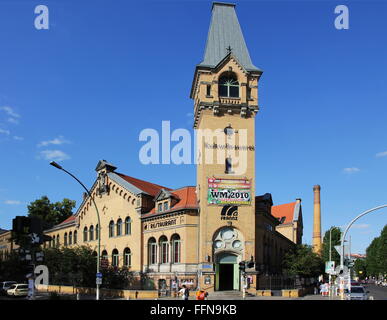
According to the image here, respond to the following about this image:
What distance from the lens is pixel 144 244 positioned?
154 ft

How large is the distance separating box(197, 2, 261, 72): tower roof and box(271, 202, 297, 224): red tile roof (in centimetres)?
4864

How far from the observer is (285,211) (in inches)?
3610

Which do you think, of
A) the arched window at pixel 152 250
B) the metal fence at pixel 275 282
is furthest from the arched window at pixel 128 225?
the metal fence at pixel 275 282

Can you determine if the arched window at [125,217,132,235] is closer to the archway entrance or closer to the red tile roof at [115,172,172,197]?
the red tile roof at [115,172,172,197]

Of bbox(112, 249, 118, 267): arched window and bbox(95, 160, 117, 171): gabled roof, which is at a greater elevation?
bbox(95, 160, 117, 171): gabled roof

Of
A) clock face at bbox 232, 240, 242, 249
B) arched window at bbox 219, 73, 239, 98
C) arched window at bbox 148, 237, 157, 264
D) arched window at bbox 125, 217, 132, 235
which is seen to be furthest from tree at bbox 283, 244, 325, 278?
arched window at bbox 219, 73, 239, 98

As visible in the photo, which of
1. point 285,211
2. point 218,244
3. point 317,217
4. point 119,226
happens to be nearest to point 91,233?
point 119,226

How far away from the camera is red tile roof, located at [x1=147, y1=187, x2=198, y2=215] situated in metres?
42.7

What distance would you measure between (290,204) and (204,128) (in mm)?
54078

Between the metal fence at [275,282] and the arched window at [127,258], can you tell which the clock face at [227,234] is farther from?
the arched window at [127,258]

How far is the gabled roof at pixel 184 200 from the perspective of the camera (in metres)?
42.7

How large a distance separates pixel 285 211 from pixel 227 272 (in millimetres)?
52410
